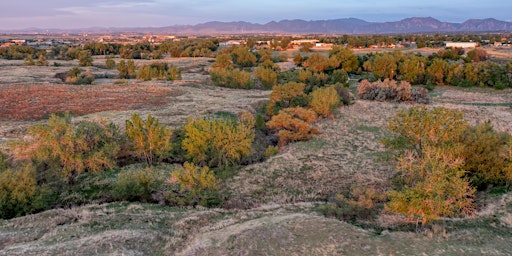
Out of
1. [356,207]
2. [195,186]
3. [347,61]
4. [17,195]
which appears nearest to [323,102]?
[195,186]

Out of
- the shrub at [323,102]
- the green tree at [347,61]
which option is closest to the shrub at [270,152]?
the shrub at [323,102]

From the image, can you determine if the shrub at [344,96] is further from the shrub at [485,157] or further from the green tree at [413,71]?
the shrub at [485,157]

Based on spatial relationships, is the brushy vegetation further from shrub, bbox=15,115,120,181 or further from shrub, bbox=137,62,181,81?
shrub, bbox=137,62,181,81

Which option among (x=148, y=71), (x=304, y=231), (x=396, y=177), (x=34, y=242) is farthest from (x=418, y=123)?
(x=148, y=71)

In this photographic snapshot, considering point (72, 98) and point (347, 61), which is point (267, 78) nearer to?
point (347, 61)

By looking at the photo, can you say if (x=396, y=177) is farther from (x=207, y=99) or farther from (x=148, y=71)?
(x=148, y=71)

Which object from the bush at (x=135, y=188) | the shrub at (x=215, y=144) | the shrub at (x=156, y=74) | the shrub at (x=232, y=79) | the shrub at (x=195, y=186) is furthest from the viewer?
the shrub at (x=156, y=74)

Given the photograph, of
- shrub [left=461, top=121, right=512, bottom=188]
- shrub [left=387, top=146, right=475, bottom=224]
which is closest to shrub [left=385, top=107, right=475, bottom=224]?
shrub [left=387, top=146, right=475, bottom=224]

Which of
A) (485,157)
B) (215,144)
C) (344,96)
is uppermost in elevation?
(344,96)
